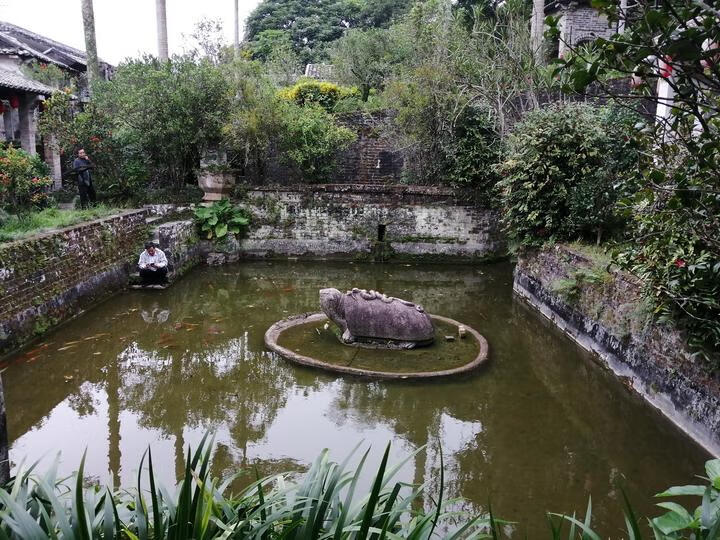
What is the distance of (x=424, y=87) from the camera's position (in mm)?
13375

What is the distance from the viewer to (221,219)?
1338cm

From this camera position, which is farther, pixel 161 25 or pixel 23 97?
pixel 161 25

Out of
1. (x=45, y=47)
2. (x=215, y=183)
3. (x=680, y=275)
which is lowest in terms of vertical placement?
(x=680, y=275)

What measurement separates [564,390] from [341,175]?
11.0 meters

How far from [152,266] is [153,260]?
11 cm

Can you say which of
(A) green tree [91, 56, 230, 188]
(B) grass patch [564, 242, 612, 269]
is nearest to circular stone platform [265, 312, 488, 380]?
(B) grass patch [564, 242, 612, 269]

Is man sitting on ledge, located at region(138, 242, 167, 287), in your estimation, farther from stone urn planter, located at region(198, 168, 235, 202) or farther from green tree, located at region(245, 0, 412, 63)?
green tree, located at region(245, 0, 412, 63)

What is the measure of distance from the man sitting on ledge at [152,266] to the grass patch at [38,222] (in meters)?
1.15

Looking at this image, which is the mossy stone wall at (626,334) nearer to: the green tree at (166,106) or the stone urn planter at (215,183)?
the stone urn planter at (215,183)

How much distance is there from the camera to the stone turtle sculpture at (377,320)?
754 cm

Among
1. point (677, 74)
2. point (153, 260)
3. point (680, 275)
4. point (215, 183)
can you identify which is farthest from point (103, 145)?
point (677, 74)

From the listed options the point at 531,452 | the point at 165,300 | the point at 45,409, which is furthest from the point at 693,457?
the point at 165,300

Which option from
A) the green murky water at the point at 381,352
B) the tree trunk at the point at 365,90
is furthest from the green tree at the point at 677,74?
the tree trunk at the point at 365,90

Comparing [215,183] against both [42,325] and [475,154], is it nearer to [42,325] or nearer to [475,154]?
[475,154]
